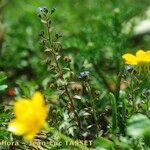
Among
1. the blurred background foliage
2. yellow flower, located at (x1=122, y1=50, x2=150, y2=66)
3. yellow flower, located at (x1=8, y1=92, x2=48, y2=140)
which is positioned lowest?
yellow flower, located at (x1=8, y1=92, x2=48, y2=140)

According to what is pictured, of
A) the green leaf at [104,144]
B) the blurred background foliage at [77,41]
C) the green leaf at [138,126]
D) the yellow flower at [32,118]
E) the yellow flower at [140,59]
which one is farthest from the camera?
the blurred background foliage at [77,41]

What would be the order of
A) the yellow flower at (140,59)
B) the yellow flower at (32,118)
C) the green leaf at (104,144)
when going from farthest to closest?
the yellow flower at (140,59) → the green leaf at (104,144) → the yellow flower at (32,118)

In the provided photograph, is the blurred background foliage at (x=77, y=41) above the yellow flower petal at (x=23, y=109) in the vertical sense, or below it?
above

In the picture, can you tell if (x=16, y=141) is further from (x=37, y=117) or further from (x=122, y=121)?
(x=37, y=117)

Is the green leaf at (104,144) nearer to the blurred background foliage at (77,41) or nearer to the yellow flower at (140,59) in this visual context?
the yellow flower at (140,59)

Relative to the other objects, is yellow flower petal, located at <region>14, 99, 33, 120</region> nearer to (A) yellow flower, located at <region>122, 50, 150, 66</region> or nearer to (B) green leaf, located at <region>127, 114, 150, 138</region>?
(B) green leaf, located at <region>127, 114, 150, 138</region>

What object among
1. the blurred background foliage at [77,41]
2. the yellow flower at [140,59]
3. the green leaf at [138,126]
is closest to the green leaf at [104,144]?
the green leaf at [138,126]

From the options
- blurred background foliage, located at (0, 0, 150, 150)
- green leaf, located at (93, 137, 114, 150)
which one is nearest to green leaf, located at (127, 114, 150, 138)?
green leaf, located at (93, 137, 114, 150)

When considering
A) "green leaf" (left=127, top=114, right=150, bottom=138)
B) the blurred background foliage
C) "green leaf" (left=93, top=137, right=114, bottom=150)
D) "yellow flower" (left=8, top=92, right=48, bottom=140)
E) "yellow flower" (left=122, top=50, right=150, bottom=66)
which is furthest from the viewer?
the blurred background foliage

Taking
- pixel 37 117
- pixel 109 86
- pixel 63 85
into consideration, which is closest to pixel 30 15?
pixel 109 86
